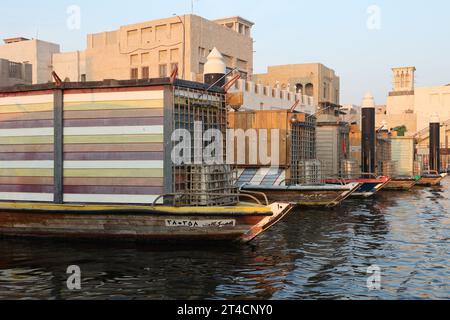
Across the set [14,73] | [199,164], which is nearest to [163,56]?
[14,73]

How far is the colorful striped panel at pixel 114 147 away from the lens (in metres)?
14.2

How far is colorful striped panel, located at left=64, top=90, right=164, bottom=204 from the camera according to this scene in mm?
14250

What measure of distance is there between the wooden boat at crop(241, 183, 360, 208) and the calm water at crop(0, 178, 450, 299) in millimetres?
5490

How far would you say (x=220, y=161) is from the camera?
53.3 ft

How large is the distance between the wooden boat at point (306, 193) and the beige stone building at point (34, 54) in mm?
43656

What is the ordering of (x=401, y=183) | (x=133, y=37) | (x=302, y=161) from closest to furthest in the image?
(x=302, y=161) < (x=401, y=183) < (x=133, y=37)

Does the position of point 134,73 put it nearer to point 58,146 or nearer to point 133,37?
point 133,37

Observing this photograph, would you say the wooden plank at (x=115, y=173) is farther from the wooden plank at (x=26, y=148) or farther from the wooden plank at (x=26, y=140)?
the wooden plank at (x=26, y=140)

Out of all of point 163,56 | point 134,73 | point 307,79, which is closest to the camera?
point 163,56

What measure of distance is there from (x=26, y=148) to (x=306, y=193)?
516 inches

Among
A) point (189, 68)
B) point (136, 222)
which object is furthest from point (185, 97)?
point (189, 68)

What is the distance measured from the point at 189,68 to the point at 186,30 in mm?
3992

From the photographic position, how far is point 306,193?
23.8 m

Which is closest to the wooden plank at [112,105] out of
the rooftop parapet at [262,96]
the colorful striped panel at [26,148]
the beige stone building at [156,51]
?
the colorful striped panel at [26,148]
